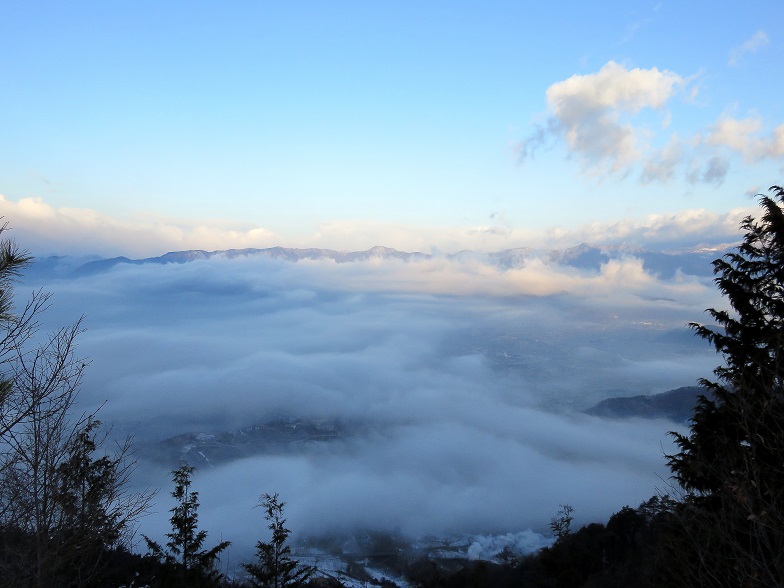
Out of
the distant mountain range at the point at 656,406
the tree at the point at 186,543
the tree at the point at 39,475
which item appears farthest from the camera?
the distant mountain range at the point at 656,406

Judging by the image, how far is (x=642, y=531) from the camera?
81.5ft

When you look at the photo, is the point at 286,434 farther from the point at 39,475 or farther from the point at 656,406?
the point at 39,475

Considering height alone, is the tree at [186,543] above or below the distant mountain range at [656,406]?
above

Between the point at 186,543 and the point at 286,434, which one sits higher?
the point at 186,543

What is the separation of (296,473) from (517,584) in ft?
258

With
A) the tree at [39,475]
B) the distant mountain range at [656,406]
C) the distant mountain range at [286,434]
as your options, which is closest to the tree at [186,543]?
the tree at [39,475]

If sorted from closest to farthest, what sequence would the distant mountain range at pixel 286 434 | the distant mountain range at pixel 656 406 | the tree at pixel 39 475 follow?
the tree at pixel 39 475
the distant mountain range at pixel 286 434
the distant mountain range at pixel 656 406

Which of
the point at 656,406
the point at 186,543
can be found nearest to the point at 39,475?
the point at 186,543

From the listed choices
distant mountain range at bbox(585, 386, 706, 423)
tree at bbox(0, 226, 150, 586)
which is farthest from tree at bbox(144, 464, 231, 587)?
distant mountain range at bbox(585, 386, 706, 423)

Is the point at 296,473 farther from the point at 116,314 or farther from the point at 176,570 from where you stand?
the point at 116,314

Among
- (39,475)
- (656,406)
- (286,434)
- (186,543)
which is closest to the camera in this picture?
(39,475)

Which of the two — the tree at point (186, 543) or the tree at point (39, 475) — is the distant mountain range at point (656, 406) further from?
the tree at point (39, 475)

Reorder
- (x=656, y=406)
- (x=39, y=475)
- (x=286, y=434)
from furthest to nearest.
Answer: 1. (x=286, y=434)
2. (x=656, y=406)
3. (x=39, y=475)

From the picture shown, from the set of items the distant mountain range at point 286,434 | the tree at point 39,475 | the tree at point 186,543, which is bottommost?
the distant mountain range at point 286,434
